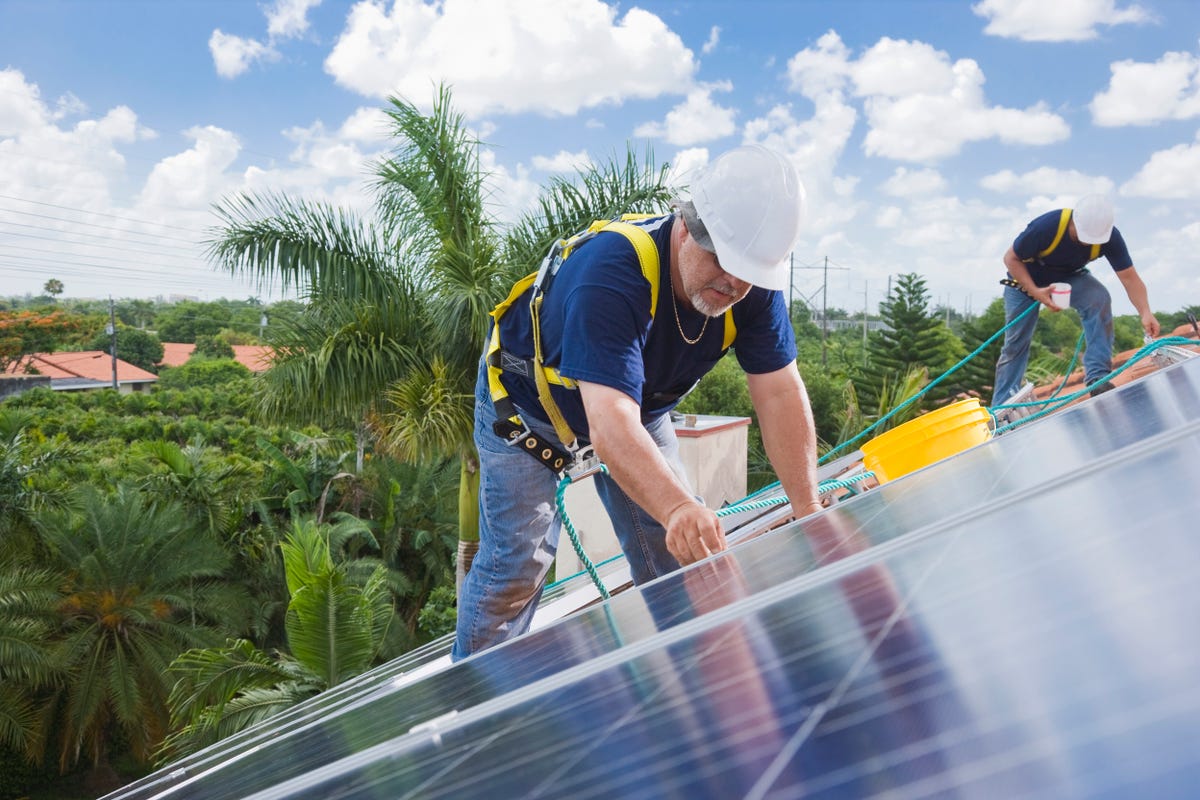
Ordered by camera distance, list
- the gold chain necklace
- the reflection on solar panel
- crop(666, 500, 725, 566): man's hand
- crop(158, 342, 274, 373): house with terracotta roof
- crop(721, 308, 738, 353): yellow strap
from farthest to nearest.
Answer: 1. crop(158, 342, 274, 373): house with terracotta roof
2. crop(721, 308, 738, 353): yellow strap
3. the gold chain necklace
4. crop(666, 500, 725, 566): man's hand
5. the reflection on solar panel

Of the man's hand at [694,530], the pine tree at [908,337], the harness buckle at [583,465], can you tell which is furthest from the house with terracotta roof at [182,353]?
the man's hand at [694,530]

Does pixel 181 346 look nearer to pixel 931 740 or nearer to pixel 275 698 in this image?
pixel 275 698

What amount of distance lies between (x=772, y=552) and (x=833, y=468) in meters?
3.02

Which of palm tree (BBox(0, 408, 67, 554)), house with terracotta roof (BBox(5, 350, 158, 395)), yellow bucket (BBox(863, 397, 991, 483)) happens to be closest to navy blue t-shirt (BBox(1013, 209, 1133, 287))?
yellow bucket (BBox(863, 397, 991, 483))

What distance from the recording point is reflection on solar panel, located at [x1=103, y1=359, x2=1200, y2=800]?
24.4 inches

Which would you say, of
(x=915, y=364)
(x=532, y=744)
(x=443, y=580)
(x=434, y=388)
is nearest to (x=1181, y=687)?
(x=532, y=744)

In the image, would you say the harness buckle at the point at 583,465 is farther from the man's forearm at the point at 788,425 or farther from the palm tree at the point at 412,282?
the palm tree at the point at 412,282

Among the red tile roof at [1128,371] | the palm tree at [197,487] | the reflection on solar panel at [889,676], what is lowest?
the red tile roof at [1128,371]

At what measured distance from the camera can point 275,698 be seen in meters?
9.50

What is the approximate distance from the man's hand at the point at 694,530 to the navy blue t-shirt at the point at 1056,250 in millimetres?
4411

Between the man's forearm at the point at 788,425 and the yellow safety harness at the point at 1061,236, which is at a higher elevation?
the yellow safety harness at the point at 1061,236

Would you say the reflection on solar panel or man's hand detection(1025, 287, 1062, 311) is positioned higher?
man's hand detection(1025, 287, 1062, 311)

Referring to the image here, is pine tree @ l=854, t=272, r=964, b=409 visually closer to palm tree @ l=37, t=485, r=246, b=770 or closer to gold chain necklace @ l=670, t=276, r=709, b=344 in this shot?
palm tree @ l=37, t=485, r=246, b=770

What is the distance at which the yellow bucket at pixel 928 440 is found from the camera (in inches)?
142
